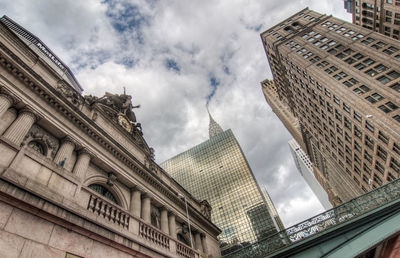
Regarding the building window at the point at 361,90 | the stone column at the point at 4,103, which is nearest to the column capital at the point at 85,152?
the stone column at the point at 4,103

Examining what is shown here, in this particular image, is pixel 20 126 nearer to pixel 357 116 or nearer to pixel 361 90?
pixel 357 116

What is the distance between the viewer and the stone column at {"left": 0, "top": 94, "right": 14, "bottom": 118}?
407 inches

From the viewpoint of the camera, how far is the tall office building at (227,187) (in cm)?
7962

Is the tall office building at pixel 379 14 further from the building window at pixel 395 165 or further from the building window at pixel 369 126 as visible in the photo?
the building window at pixel 395 165

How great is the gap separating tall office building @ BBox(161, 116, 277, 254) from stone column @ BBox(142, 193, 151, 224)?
61.4 m

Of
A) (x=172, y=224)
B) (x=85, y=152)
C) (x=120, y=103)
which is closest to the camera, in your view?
(x=85, y=152)

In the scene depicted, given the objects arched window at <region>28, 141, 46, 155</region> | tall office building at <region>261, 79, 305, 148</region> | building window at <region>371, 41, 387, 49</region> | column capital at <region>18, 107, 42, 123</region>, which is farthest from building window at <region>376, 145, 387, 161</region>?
tall office building at <region>261, 79, 305, 148</region>

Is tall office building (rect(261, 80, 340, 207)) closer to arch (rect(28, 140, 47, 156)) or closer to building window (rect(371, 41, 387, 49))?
building window (rect(371, 41, 387, 49))

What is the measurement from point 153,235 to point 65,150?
7.15 metres

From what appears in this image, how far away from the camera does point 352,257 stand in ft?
32.4

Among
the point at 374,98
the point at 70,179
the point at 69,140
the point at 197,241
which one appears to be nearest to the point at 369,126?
the point at 374,98

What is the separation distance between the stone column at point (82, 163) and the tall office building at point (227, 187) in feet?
220

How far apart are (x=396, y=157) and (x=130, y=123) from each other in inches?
1437

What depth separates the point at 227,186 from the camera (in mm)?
90812
